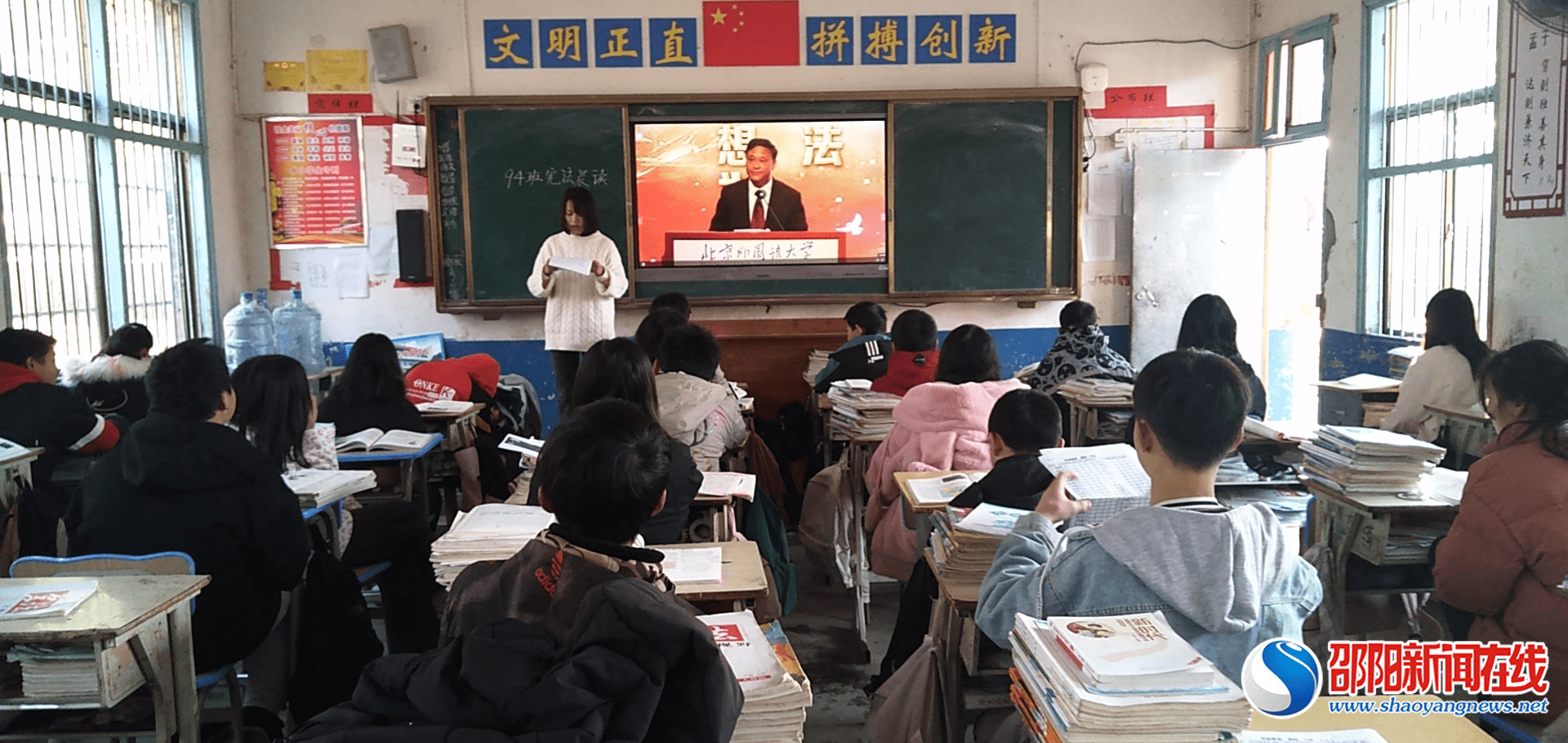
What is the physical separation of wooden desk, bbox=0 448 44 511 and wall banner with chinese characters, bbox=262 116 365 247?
3.15 meters

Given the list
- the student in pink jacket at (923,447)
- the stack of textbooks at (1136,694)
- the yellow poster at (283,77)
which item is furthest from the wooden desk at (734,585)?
the yellow poster at (283,77)

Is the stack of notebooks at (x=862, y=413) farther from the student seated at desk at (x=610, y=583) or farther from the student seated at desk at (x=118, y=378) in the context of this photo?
the student seated at desk at (x=118, y=378)

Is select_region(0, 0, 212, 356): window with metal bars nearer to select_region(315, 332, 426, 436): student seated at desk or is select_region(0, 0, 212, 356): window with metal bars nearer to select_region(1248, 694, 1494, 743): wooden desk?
select_region(315, 332, 426, 436): student seated at desk

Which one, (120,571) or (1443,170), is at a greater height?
(1443,170)

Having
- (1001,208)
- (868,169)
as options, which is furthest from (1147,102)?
(868,169)

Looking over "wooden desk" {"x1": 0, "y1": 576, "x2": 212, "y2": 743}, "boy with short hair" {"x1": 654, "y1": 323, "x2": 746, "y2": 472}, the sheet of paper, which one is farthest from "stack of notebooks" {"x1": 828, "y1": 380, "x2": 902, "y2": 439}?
the sheet of paper

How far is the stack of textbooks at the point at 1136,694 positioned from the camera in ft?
3.86

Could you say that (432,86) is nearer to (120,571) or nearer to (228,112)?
(228,112)

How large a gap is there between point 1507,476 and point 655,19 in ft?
16.5

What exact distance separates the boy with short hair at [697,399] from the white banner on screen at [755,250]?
8.98 ft

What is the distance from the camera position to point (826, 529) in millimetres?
3789

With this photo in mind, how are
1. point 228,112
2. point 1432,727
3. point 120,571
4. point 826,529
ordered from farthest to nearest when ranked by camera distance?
point 228,112 < point 826,529 < point 120,571 < point 1432,727

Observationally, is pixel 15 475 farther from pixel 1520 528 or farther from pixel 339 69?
pixel 1520 528

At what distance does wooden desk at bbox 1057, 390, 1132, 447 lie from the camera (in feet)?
14.6
